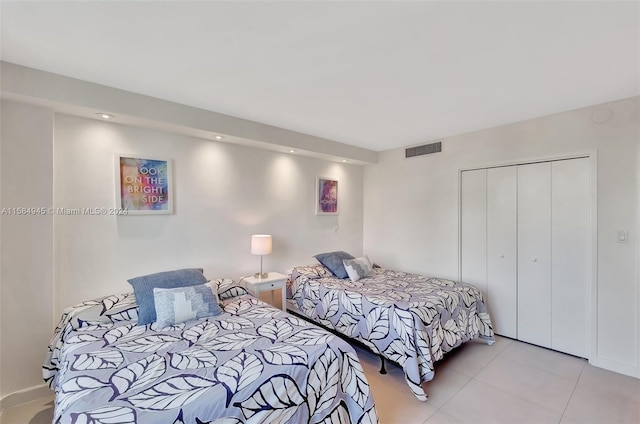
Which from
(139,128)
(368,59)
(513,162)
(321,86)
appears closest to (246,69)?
(321,86)

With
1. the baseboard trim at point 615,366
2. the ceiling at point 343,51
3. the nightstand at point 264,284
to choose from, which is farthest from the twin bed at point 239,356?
the ceiling at point 343,51

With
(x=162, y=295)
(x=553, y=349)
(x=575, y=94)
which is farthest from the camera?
(x=553, y=349)

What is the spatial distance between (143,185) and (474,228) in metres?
3.79

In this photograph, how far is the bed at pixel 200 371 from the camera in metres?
1.27

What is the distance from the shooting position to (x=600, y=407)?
2.06m

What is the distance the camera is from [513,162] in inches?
123

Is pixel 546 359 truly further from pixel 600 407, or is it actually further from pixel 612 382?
pixel 600 407

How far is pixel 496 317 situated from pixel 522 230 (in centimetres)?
109

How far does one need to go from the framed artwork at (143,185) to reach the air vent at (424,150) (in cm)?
319

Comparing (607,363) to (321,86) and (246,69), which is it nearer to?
(321,86)

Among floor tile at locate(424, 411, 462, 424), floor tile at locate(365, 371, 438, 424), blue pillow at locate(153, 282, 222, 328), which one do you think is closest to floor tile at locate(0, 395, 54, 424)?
blue pillow at locate(153, 282, 222, 328)

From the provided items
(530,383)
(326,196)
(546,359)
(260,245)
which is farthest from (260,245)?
(546,359)

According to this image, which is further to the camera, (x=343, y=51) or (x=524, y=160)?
(x=524, y=160)

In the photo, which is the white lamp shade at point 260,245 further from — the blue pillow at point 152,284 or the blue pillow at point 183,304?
the blue pillow at point 183,304
